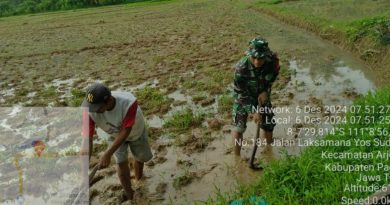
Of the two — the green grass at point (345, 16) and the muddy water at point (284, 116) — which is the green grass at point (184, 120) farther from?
the green grass at point (345, 16)

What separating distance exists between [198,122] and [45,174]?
2056 millimetres

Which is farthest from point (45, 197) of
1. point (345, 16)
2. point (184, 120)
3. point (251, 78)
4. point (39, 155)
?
point (345, 16)

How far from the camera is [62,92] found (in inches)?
317

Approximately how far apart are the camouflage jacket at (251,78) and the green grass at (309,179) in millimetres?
836

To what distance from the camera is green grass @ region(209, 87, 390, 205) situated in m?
3.34

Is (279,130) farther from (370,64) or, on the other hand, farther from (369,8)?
(369,8)

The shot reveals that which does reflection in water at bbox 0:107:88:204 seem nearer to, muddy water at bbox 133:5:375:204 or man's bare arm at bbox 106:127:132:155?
man's bare arm at bbox 106:127:132:155

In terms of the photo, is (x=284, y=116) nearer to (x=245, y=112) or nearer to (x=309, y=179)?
(x=245, y=112)

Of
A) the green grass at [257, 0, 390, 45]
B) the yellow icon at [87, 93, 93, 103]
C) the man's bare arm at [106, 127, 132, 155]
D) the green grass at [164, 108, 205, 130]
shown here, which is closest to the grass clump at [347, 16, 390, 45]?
the green grass at [257, 0, 390, 45]

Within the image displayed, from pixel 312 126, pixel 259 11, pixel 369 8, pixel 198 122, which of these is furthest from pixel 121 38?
pixel 312 126

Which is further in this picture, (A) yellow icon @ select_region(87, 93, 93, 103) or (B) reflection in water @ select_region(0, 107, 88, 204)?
(B) reflection in water @ select_region(0, 107, 88, 204)

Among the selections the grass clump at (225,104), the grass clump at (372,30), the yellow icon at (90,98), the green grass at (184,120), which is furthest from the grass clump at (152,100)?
the grass clump at (372,30)

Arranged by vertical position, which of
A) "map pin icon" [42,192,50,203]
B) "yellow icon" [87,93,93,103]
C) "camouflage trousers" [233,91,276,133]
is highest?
"yellow icon" [87,93,93,103]

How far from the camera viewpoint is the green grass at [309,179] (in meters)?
3.34
